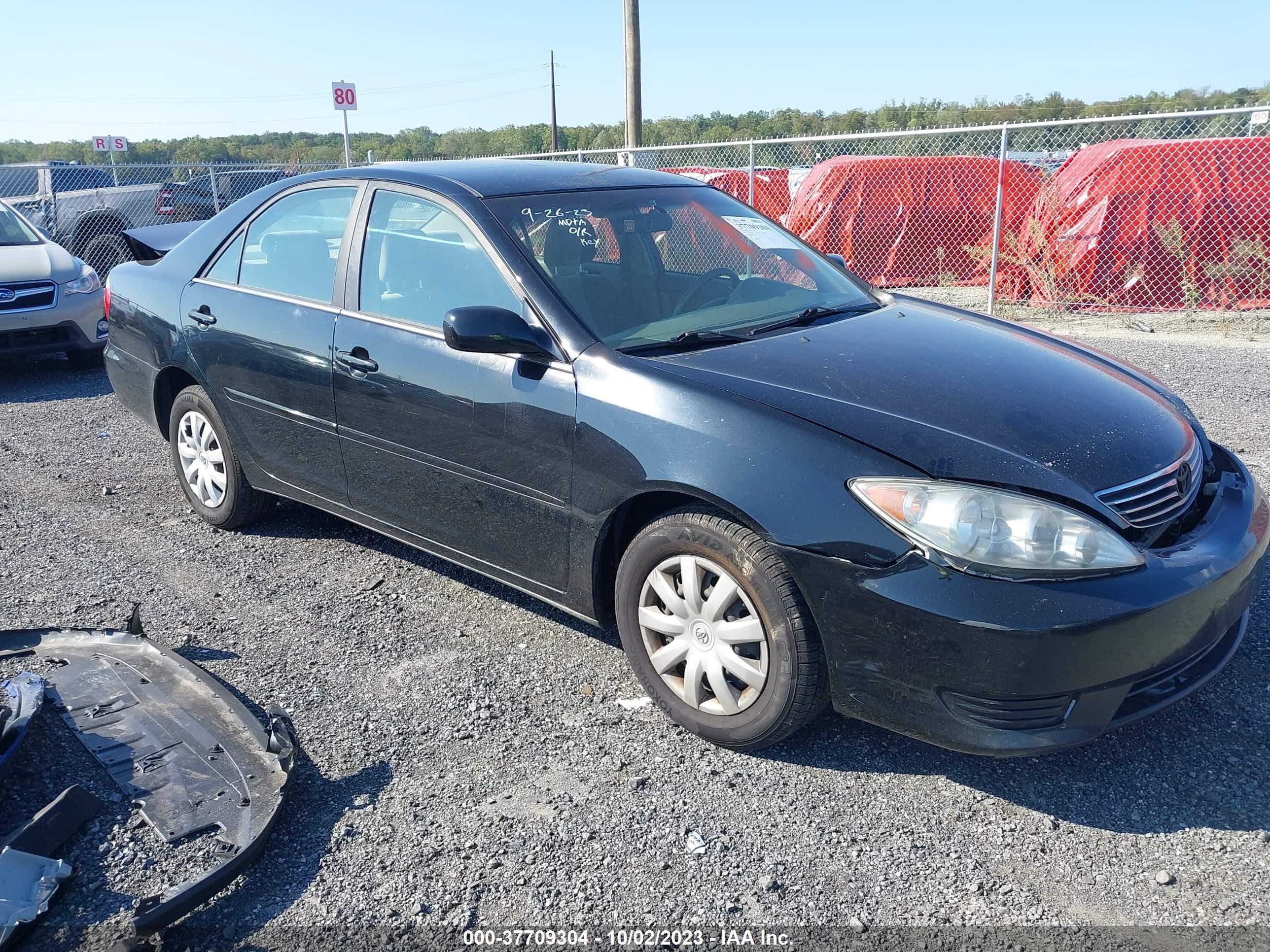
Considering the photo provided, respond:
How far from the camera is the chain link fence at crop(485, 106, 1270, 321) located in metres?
9.84

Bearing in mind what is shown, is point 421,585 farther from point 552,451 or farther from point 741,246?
point 741,246

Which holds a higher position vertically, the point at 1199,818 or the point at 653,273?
the point at 653,273

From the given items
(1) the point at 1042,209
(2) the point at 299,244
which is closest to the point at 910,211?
(1) the point at 1042,209

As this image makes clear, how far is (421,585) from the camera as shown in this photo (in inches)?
168

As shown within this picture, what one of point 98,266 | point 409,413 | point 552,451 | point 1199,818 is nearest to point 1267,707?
point 1199,818

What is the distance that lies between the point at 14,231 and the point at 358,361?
7.34 m

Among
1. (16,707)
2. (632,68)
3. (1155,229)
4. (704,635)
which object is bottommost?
(16,707)

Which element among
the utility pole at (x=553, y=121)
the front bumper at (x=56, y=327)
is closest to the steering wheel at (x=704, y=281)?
the front bumper at (x=56, y=327)

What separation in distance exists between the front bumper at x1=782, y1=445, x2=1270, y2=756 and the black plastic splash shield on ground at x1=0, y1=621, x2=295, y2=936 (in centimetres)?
164

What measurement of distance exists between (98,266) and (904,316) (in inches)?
530

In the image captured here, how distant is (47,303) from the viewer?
839 centimetres

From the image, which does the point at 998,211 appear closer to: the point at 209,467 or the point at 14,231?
the point at 209,467

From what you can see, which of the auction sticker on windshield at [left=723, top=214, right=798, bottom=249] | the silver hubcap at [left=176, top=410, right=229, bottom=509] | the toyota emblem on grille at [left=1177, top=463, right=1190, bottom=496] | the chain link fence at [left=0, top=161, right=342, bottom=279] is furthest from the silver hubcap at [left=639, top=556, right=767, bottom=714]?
the chain link fence at [left=0, top=161, right=342, bottom=279]

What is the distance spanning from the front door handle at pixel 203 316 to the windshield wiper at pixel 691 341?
231cm
